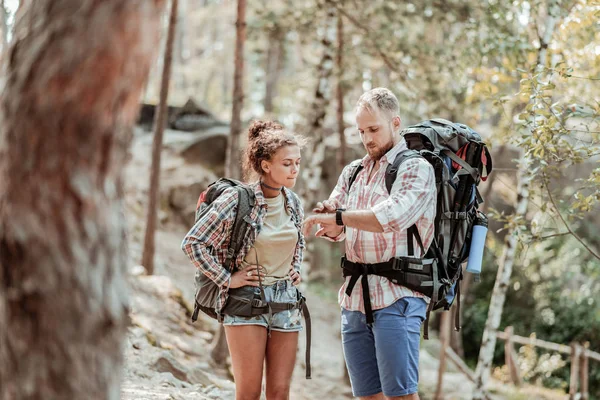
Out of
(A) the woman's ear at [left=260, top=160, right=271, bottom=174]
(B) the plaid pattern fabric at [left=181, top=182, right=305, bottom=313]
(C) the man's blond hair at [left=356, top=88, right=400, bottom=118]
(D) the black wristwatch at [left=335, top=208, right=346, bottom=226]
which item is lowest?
(B) the plaid pattern fabric at [left=181, top=182, right=305, bottom=313]

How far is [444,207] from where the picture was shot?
12.3ft

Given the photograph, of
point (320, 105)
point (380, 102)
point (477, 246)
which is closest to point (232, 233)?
point (380, 102)

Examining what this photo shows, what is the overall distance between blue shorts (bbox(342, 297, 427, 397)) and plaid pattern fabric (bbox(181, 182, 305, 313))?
2.40 ft

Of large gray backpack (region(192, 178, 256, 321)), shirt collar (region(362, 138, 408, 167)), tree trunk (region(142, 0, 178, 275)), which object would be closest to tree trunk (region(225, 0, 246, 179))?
tree trunk (region(142, 0, 178, 275))

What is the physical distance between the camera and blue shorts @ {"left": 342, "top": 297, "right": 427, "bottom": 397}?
3.52m

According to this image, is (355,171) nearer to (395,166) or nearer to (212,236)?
(395,166)

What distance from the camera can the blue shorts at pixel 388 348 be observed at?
11.5ft

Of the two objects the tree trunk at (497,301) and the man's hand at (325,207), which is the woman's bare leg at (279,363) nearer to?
the man's hand at (325,207)

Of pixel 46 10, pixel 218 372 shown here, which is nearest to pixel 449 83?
pixel 218 372

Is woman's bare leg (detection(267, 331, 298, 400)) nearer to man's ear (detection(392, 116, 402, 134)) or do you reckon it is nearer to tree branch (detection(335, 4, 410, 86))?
man's ear (detection(392, 116, 402, 134))

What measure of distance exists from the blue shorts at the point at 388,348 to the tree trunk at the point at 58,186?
1.85 m

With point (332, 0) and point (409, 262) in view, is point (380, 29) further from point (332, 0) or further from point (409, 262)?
point (409, 262)

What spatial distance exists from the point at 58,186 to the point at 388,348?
6.99 ft

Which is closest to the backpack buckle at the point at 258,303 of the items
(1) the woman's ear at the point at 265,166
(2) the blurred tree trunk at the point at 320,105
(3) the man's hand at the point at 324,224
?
(3) the man's hand at the point at 324,224
